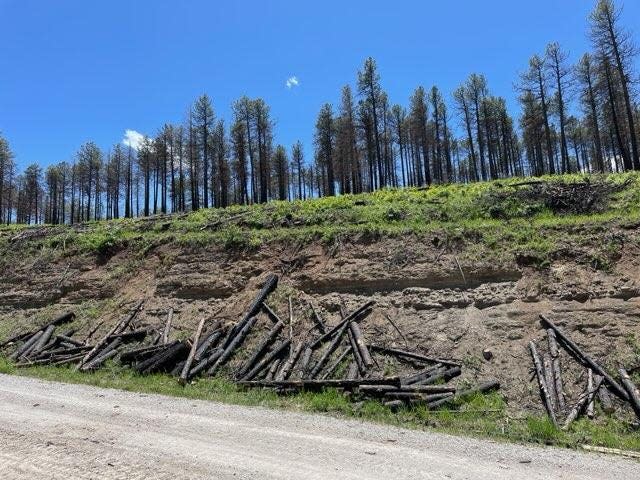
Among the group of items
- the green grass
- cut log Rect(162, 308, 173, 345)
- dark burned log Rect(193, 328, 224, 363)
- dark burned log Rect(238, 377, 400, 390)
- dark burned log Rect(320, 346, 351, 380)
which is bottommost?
the green grass

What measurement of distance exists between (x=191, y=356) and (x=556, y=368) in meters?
8.97

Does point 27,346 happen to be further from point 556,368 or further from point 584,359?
point 584,359

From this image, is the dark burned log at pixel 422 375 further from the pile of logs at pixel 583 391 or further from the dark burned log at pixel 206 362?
the dark burned log at pixel 206 362

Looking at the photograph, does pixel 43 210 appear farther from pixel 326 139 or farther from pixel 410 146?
pixel 410 146

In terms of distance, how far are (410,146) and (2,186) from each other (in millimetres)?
53016

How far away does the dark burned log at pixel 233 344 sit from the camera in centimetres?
1223

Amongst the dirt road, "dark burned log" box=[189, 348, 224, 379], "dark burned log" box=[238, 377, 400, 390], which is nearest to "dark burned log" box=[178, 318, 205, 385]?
"dark burned log" box=[189, 348, 224, 379]

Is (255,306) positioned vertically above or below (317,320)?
above

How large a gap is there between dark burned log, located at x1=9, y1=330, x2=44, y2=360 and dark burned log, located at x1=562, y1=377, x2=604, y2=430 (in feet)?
52.7

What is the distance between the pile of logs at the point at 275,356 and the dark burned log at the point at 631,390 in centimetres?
229

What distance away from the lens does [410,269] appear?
45.7 ft

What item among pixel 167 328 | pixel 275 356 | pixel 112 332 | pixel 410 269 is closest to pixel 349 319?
pixel 275 356

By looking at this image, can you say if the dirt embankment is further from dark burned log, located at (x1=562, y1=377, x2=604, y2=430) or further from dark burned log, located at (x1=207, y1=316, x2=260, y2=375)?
dark burned log, located at (x1=207, y1=316, x2=260, y2=375)

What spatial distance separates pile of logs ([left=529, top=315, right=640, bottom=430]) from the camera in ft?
26.6
